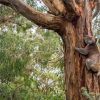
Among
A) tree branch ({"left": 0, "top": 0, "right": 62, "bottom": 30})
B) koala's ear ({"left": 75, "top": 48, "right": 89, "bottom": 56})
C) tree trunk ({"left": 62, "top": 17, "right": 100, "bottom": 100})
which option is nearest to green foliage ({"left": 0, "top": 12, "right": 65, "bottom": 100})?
tree branch ({"left": 0, "top": 0, "right": 62, "bottom": 30})

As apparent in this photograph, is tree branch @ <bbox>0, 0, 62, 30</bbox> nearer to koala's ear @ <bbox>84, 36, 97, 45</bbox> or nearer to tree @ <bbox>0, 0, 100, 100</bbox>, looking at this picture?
tree @ <bbox>0, 0, 100, 100</bbox>

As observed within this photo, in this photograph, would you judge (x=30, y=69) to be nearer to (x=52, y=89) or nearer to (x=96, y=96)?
(x=52, y=89)

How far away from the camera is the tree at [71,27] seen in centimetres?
344

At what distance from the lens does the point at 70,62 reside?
3.50 m

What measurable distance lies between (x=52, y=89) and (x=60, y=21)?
2.71 metres

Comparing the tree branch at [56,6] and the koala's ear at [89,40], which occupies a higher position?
the tree branch at [56,6]

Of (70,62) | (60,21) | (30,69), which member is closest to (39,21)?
(60,21)

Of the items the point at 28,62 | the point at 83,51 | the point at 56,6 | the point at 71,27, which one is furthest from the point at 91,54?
the point at 28,62

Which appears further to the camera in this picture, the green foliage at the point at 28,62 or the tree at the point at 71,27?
the green foliage at the point at 28,62

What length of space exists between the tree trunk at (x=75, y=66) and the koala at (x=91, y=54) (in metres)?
0.06

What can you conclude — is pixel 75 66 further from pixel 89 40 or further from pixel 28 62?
pixel 28 62

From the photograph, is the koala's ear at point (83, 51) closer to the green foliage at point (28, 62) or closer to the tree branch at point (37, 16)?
the tree branch at point (37, 16)

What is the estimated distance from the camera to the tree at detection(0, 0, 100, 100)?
11.3 feet

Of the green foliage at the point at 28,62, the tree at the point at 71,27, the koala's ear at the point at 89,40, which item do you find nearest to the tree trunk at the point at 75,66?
the tree at the point at 71,27
